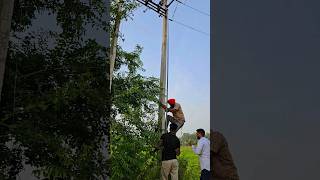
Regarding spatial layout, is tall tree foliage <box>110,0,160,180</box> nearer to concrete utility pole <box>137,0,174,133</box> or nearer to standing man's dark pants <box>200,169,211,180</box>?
concrete utility pole <box>137,0,174,133</box>

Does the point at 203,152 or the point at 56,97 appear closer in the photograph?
the point at 56,97

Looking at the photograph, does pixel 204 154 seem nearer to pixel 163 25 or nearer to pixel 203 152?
pixel 203 152

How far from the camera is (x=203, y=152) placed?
13.1ft

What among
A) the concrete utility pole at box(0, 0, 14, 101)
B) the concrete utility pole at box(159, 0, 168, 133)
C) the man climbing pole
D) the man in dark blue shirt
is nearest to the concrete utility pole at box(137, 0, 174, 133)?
the concrete utility pole at box(159, 0, 168, 133)

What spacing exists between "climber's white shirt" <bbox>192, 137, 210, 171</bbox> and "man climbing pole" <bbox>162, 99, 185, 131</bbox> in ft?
0.73

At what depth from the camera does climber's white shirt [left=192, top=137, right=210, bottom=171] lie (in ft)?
13.1

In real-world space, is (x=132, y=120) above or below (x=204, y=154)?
above

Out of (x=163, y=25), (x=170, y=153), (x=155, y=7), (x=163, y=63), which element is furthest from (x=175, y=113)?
(x=155, y=7)

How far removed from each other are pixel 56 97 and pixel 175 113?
1.03 metres

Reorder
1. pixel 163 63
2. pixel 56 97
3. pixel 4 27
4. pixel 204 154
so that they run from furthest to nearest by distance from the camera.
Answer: pixel 163 63 → pixel 204 154 → pixel 56 97 → pixel 4 27

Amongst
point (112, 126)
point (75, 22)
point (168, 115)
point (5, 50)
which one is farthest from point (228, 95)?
point (5, 50)

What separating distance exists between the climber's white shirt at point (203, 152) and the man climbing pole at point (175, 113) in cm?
22

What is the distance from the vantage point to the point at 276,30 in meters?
5.06

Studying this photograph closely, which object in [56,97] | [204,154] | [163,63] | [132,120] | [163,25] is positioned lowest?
[204,154]
